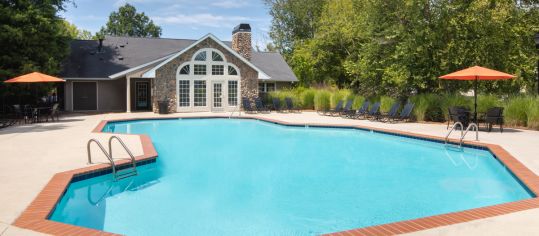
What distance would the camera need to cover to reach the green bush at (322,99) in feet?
80.0

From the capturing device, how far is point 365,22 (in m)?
21.6

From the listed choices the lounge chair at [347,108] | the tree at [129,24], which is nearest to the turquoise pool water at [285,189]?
the lounge chair at [347,108]

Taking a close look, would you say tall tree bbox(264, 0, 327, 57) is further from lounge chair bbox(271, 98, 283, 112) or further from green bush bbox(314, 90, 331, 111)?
lounge chair bbox(271, 98, 283, 112)

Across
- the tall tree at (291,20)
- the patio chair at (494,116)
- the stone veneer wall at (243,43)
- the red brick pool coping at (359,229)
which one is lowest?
the red brick pool coping at (359,229)

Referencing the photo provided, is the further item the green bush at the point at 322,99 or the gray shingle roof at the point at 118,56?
the gray shingle roof at the point at 118,56

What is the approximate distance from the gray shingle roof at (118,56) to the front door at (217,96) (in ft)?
16.1

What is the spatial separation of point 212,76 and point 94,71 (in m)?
7.02

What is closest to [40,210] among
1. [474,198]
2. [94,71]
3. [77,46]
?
[474,198]

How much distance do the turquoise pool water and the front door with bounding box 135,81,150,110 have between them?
49.7 feet

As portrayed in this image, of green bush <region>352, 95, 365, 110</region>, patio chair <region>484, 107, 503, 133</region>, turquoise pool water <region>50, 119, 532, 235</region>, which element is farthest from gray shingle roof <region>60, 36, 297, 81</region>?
patio chair <region>484, 107, 503, 133</region>

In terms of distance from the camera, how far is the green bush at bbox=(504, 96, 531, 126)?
14.6m

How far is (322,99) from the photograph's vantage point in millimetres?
24594

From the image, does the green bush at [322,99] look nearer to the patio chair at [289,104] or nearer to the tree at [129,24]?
the patio chair at [289,104]

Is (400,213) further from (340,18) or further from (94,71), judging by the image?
(340,18)
